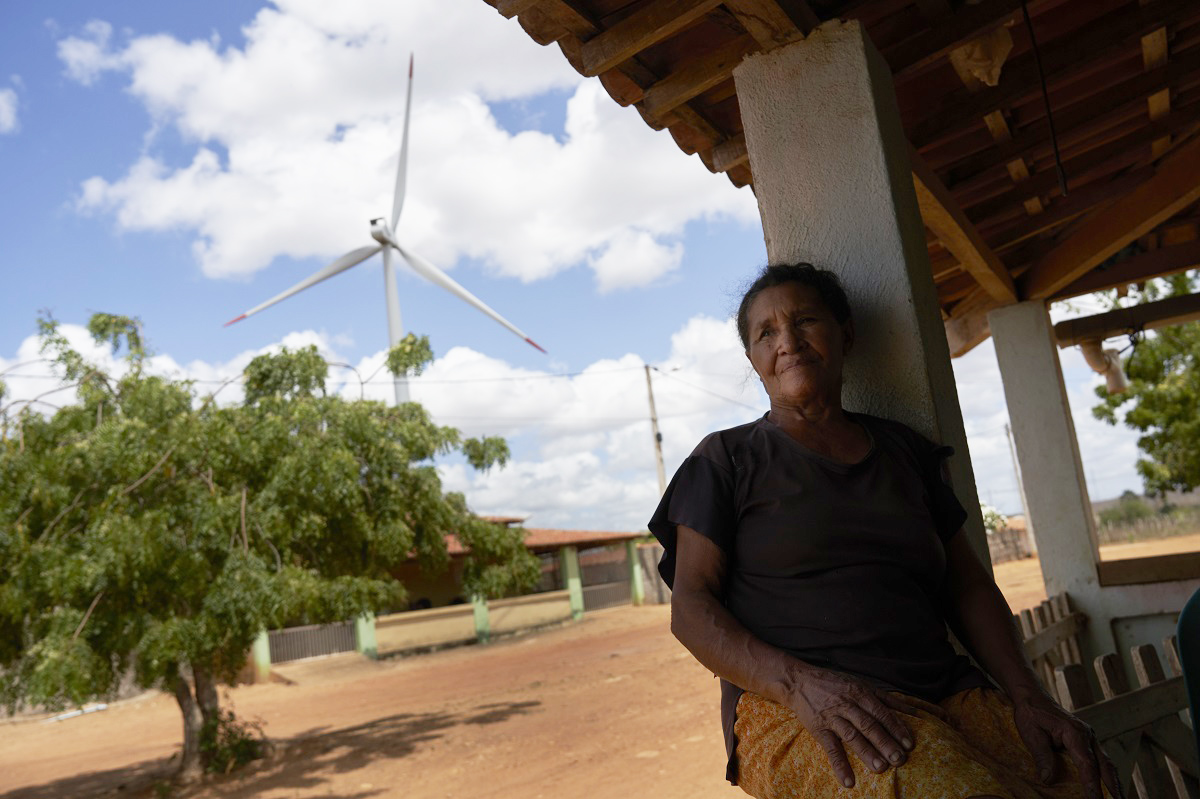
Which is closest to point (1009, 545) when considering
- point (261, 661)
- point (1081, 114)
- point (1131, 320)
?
point (261, 661)

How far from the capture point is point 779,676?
1.61 meters

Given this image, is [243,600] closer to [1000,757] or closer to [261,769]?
[261,769]

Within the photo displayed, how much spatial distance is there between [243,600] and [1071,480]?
6.88m

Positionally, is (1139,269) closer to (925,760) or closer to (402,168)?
(925,760)

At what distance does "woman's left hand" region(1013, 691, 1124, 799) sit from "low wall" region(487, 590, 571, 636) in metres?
24.2

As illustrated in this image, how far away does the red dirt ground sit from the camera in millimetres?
8281

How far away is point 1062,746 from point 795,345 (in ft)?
2.96

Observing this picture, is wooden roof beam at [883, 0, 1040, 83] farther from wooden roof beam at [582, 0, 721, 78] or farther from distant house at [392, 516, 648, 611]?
distant house at [392, 516, 648, 611]

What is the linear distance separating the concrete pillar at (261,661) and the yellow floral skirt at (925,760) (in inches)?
811

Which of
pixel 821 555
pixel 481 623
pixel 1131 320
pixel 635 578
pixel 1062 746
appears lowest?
pixel 481 623

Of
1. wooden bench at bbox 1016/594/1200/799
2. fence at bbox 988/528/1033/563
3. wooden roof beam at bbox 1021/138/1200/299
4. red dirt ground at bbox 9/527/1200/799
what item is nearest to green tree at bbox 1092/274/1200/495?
red dirt ground at bbox 9/527/1200/799

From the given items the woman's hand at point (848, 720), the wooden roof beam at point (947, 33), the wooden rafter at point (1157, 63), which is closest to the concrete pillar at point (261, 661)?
the wooden rafter at point (1157, 63)

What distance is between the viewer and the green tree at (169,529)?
8227mm

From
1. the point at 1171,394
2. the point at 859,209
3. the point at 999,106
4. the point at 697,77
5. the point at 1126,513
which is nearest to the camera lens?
the point at 859,209
